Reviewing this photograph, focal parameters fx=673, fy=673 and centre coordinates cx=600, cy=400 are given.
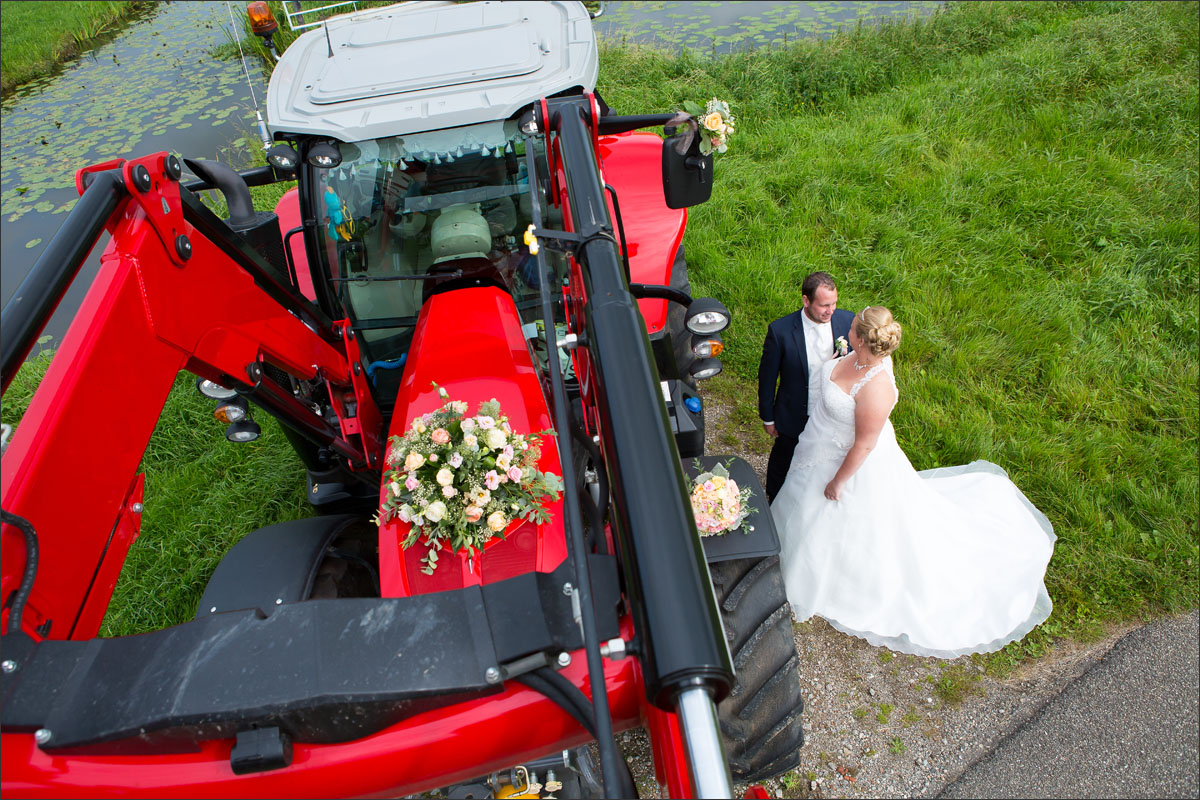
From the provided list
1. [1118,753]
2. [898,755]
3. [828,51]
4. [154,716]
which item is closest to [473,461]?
[154,716]

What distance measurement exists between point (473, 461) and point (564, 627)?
882mm

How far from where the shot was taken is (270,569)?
2408 mm

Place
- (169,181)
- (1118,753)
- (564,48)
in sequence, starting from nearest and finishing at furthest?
(169,181) < (1118,753) < (564,48)

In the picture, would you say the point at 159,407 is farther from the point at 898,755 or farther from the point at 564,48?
the point at 898,755

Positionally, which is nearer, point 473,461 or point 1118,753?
point 473,461

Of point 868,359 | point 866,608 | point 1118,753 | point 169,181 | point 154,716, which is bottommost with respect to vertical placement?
point 1118,753

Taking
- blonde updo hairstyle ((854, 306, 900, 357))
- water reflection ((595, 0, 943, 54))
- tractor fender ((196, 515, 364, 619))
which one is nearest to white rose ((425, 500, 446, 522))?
tractor fender ((196, 515, 364, 619))

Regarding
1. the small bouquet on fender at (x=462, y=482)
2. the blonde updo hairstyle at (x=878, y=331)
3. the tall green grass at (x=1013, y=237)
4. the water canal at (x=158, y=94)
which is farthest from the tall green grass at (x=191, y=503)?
the water canal at (x=158, y=94)

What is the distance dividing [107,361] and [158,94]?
454 inches

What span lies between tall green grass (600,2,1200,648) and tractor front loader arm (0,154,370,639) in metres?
3.48

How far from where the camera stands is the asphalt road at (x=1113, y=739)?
9.18 ft

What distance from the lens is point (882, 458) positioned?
3223 mm

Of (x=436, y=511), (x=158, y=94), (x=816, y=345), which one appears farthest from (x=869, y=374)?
(x=158, y=94)

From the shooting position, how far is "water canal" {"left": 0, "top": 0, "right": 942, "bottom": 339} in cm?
837
